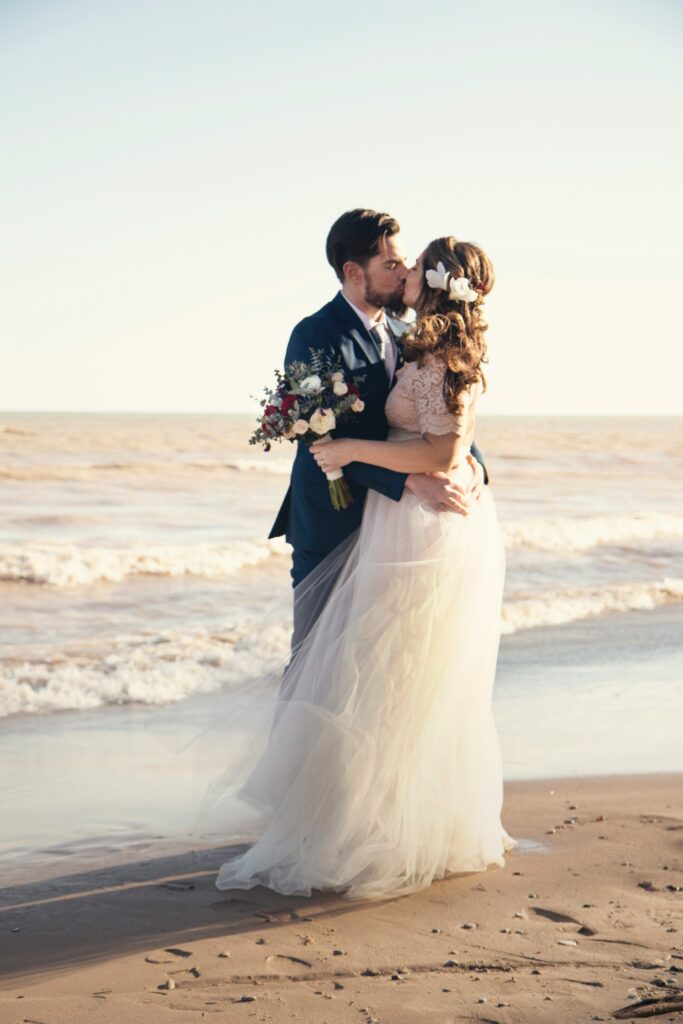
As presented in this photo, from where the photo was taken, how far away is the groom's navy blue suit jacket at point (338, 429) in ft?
14.3

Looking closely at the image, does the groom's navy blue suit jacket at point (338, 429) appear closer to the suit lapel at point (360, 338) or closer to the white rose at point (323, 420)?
the suit lapel at point (360, 338)

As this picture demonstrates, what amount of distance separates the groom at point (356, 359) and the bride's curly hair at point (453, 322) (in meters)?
0.25

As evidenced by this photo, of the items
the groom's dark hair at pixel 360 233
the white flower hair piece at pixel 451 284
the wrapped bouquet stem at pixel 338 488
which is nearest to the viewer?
the white flower hair piece at pixel 451 284

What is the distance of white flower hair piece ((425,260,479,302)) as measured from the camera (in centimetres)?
409

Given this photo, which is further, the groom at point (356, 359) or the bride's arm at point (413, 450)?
the groom at point (356, 359)

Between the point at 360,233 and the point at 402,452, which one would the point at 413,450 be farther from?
the point at 360,233

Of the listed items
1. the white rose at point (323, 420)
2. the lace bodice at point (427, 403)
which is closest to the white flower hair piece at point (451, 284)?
the lace bodice at point (427, 403)

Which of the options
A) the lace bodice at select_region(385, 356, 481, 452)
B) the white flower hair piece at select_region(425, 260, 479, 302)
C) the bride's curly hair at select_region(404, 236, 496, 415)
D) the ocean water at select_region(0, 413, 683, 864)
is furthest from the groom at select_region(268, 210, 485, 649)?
the ocean water at select_region(0, 413, 683, 864)

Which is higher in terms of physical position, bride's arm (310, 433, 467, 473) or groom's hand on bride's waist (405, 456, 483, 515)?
bride's arm (310, 433, 467, 473)

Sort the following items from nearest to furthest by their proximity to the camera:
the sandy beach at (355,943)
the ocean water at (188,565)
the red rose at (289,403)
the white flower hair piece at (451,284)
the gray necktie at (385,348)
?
the sandy beach at (355,943) < the white flower hair piece at (451,284) < the red rose at (289,403) < the gray necktie at (385,348) < the ocean water at (188,565)

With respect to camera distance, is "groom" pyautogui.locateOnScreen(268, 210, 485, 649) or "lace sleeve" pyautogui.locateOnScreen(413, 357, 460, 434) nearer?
"lace sleeve" pyautogui.locateOnScreen(413, 357, 460, 434)

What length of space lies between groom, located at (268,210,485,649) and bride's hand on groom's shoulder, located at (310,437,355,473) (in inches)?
3.7

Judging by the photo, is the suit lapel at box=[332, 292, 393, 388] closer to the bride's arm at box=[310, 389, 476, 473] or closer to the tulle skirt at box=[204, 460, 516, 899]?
the bride's arm at box=[310, 389, 476, 473]

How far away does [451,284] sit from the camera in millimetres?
4098
